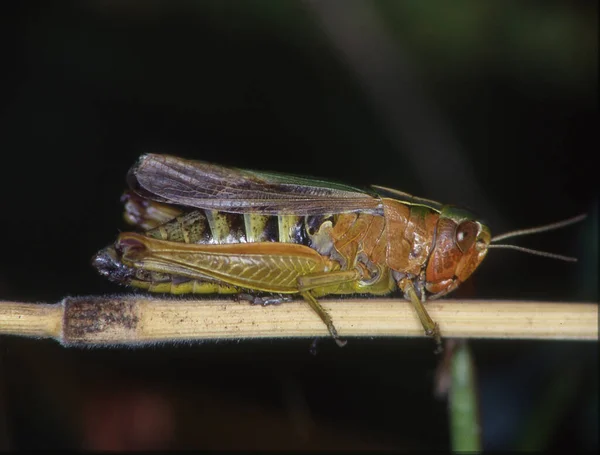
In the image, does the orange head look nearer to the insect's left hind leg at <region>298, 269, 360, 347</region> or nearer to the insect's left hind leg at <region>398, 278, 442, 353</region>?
the insect's left hind leg at <region>398, 278, 442, 353</region>

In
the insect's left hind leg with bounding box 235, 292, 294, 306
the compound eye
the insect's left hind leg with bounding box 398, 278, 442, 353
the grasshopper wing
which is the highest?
the grasshopper wing

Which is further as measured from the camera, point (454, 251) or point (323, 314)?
point (454, 251)

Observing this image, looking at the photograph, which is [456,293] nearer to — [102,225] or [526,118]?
[526,118]

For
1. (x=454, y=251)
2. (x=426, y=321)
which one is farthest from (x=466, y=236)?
(x=426, y=321)

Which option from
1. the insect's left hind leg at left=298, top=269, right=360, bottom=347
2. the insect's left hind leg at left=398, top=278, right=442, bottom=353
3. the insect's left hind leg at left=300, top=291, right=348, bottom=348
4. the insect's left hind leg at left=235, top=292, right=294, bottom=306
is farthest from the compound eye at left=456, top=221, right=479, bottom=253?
the insect's left hind leg at left=235, top=292, right=294, bottom=306

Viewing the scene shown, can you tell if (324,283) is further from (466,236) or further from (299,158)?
(299,158)
